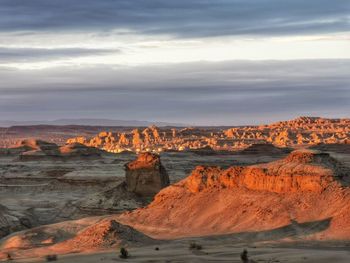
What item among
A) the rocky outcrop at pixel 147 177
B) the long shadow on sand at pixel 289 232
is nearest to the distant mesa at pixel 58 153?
the rocky outcrop at pixel 147 177

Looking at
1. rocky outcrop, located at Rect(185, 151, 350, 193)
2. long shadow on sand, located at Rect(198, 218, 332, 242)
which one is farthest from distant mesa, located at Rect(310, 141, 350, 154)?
long shadow on sand, located at Rect(198, 218, 332, 242)

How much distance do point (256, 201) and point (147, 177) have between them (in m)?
16.9

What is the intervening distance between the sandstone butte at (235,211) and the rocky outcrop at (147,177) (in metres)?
9.44

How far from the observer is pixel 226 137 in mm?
171750

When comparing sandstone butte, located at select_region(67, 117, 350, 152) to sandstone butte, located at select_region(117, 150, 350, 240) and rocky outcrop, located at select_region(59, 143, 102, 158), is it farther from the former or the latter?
sandstone butte, located at select_region(117, 150, 350, 240)

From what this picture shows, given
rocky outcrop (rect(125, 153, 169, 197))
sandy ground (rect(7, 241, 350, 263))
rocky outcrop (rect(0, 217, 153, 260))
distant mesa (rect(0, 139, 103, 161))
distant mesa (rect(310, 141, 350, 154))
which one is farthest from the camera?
distant mesa (rect(310, 141, 350, 154))

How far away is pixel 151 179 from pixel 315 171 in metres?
18.7

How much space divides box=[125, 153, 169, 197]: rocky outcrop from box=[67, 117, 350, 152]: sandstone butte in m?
89.4

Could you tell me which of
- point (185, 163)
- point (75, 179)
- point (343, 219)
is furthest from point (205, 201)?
point (185, 163)

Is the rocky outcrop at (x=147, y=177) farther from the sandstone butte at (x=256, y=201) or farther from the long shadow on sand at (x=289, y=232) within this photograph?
the long shadow on sand at (x=289, y=232)

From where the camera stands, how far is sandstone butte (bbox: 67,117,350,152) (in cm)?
15312

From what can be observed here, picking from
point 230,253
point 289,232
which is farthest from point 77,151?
point 230,253

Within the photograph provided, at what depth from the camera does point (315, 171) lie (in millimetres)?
37594

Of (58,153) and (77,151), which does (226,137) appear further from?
(58,153)
